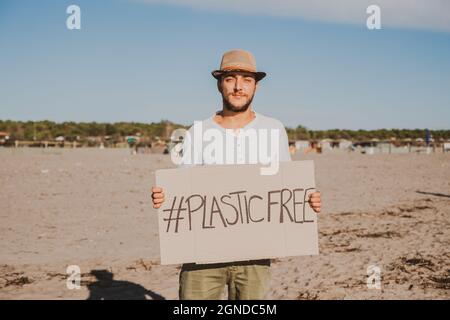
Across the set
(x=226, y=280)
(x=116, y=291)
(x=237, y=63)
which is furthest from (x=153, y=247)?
(x=237, y=63)

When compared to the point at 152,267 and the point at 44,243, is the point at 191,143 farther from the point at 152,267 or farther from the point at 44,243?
the point at 44,243

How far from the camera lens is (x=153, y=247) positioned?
23.0 ft

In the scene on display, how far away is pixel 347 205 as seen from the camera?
1101 cm

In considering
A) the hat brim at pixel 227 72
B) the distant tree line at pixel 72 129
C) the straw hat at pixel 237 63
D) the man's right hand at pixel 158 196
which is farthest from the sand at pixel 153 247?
the distant tree line at pixel 72 129

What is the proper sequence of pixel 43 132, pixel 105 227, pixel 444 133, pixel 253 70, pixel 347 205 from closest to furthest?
pixel 253 70
pixel 105 227
pixel 347 205
pixel 43 132
pixel 444 133

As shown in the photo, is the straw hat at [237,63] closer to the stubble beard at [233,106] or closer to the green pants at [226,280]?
the stubble beard at [233,106]

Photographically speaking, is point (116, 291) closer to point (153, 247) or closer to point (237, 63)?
point (153, 247)

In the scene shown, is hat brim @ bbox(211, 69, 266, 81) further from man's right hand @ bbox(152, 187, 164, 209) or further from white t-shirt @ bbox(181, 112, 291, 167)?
man's right hand @ bbox(152, 187, 164, 209)

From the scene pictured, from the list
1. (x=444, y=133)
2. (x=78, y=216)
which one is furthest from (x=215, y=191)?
(x=444, y=133)

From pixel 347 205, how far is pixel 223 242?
896 centimetres

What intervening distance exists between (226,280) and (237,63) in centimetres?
139

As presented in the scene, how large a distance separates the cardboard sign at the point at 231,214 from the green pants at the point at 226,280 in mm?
68

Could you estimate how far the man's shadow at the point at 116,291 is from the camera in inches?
186

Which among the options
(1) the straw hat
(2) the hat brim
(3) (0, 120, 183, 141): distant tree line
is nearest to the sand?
(2) the hat brim
